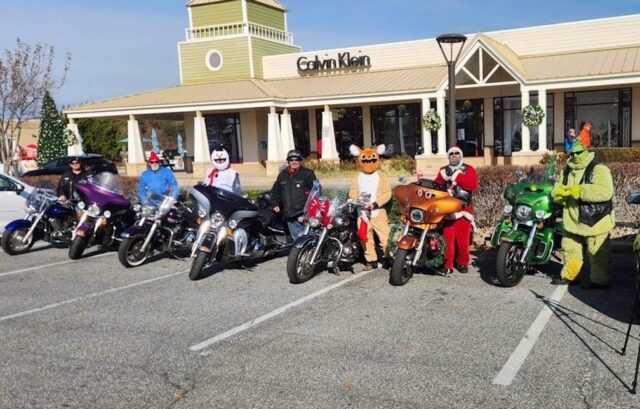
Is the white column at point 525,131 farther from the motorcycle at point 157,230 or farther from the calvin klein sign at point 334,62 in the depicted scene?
the motorcycle at point 157,230

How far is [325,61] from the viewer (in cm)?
2891

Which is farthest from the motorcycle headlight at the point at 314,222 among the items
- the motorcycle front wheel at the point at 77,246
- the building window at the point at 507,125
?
the building window at the point at 507,125

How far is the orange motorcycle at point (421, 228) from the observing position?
713 centimetres

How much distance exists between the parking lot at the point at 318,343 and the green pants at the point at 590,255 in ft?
0.61

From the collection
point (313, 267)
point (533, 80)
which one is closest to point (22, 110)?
point (533, 80)

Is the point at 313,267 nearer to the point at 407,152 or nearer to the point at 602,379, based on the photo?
the point at 602,379

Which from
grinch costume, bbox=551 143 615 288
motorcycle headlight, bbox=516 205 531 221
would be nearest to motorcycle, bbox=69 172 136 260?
motorcycle headlight, bbox=516 205 531 221

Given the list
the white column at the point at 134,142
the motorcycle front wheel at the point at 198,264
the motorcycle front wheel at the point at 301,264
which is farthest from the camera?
the white column at the point at 134,142

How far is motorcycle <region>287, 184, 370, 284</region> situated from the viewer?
7547 mm

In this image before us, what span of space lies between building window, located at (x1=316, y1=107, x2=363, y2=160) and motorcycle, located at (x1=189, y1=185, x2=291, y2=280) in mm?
20001

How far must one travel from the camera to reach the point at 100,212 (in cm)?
953

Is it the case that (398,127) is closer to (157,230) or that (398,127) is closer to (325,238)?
(157,230)

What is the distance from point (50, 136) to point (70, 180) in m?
28.0

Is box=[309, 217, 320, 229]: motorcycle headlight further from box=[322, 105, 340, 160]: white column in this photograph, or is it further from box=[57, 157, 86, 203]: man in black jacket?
box=[322, 105, 340, 160]: white column
